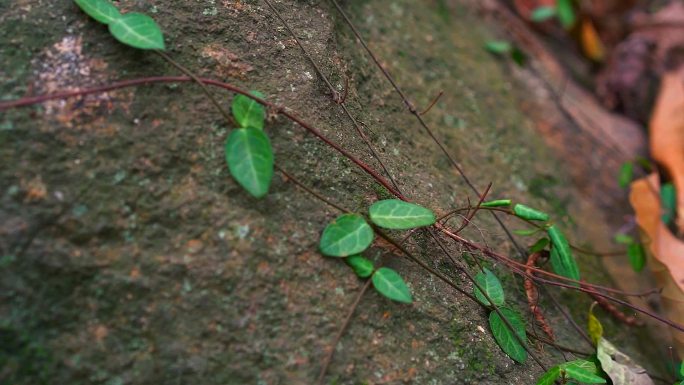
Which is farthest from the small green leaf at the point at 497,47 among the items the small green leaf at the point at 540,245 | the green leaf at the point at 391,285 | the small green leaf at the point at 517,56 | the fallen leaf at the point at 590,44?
the green leaf at the point at 391,285

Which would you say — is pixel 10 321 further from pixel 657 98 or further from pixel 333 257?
pixel 657 98

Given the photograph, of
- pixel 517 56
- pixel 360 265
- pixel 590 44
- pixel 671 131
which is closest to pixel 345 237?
pixel 360 265

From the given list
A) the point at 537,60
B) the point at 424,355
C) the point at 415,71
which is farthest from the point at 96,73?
the point at 537,60

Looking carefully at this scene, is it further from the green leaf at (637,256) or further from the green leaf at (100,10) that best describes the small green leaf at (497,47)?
the green leaf at (100,10)

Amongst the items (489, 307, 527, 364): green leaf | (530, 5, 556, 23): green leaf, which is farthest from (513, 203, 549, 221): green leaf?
(530, 5, 556, 23): green leaf

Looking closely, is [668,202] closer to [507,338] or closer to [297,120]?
[507,338]

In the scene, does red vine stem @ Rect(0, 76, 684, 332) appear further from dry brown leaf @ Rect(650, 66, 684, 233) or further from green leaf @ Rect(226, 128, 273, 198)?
dry brown leaf @ Rect(650, 66, 684, 233)
